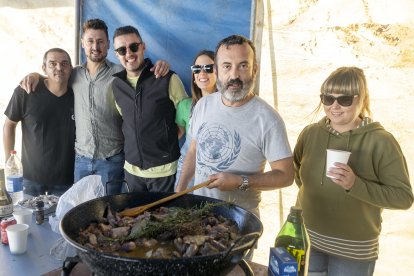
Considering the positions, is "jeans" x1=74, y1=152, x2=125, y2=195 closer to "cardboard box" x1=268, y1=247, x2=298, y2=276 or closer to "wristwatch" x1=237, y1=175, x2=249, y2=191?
"wristwatch" x1=237, y1=175, x2=249, y2=191

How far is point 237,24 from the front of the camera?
331cm

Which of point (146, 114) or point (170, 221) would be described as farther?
point (146, 114)

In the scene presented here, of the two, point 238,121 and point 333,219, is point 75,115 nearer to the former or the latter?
point 238,121

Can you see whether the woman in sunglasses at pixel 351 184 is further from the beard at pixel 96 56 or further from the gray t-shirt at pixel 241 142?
the beard at pixel 96 56

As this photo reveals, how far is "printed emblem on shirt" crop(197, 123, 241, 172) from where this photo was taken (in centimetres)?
235

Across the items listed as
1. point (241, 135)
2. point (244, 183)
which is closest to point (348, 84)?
point (241, 135)

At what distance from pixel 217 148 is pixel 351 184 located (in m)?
0.82

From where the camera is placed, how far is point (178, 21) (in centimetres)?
366

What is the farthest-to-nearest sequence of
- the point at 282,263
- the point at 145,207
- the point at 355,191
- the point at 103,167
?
the point at 103,167 → the point at 355,191 → the point at 145,207 → the point at 282,263

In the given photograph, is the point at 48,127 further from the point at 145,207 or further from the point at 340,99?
the point at 340,99

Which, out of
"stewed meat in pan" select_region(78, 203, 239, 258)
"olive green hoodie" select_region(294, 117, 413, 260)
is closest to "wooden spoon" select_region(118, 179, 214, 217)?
"stewed meat in pan" select_region(78, 203, 239, 258)

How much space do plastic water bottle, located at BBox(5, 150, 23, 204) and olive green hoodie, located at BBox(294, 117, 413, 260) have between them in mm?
2116

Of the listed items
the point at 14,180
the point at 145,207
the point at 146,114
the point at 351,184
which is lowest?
the point at 14,180

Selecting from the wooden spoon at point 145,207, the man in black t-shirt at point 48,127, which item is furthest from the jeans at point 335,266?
the man in black t-shirt at point 48,127
